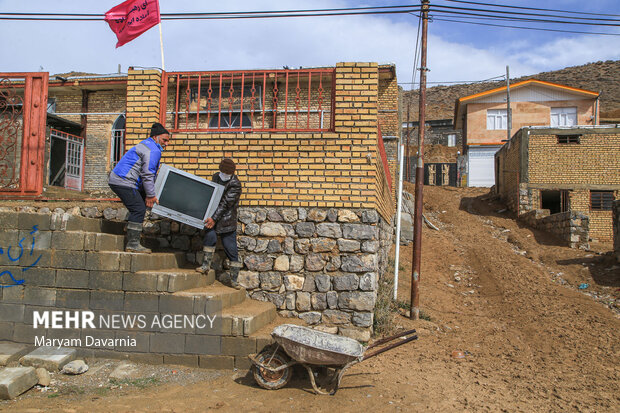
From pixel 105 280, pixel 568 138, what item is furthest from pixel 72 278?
pixel 568 138

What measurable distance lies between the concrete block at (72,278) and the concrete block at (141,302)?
54 cm

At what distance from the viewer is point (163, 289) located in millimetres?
5027

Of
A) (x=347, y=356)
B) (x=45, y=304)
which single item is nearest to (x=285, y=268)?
(x=347, y=356)

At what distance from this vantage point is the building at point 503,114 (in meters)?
27.7

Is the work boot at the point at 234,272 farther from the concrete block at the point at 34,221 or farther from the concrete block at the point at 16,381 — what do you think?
the concrete block at the point at 16,381

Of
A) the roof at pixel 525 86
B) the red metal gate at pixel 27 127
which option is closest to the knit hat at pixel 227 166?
the red metal gate at pixel 27 127

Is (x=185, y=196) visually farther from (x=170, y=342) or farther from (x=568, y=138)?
(x=568, y=138)

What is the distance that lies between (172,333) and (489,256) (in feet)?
38.9

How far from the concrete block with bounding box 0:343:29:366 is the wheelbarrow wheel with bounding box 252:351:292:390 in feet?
8.82

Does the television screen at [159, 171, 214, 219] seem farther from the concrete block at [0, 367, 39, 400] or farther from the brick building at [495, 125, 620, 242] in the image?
the brick building at [495, 125, 620, 242]

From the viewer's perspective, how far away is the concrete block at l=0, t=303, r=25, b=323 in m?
5.12

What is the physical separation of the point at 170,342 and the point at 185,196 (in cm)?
176

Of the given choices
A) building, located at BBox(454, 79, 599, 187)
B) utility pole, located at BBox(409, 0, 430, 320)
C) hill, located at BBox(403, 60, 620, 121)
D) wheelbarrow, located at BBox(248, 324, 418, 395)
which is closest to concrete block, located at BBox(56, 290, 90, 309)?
wheelbarrow, located at BBox(248, 324, 418, 395)

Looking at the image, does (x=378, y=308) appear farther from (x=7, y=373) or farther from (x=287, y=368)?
(x=7, y=373)
